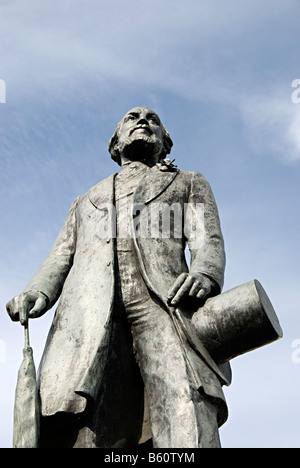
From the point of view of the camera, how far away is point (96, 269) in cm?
684

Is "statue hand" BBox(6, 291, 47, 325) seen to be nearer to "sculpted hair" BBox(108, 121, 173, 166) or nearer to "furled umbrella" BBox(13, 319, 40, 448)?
"furled umbrella" BBox(13, 319, 40, 448)

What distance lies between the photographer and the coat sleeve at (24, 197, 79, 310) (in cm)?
702

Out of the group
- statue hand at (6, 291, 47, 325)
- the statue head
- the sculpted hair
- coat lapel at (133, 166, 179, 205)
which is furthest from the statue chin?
statue hand at (6, 291, 47, 325)

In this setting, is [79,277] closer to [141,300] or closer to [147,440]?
[141,300]

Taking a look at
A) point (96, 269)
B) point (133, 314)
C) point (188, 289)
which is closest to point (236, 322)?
point (188, 289)

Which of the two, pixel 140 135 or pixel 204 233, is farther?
pixel 140 135

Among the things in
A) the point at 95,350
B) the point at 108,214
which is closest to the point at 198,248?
the point at 108,214

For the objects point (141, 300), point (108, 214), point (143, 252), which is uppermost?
point (108, 214)

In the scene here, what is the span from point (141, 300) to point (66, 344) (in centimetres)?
80

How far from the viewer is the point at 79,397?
603cm

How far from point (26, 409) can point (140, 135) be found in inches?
136

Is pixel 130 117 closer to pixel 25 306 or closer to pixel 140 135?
pixel 140 135

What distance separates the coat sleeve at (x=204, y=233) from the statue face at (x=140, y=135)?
68cm

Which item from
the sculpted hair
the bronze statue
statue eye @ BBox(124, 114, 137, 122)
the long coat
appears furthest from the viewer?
the sculpted hair
